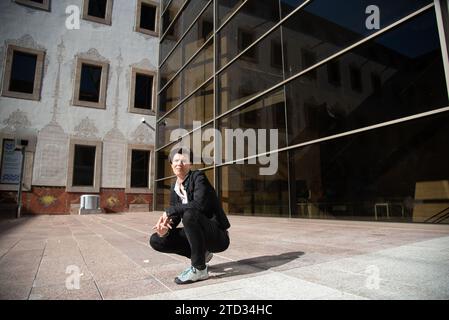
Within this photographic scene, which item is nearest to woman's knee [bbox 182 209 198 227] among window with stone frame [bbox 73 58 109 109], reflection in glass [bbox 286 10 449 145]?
reflection in glass [bbox 286 10 449 145]

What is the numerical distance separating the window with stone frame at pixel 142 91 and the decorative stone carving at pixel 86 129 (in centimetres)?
242

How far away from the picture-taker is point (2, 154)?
44.0 ft

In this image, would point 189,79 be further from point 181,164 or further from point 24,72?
point 181,164

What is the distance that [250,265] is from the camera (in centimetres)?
289

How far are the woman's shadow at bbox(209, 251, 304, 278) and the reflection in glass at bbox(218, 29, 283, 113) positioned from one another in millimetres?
6435

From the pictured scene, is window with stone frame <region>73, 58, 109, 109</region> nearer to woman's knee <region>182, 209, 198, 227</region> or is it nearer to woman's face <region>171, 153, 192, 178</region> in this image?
woman's face <region>171, 153, 192, 178</region>

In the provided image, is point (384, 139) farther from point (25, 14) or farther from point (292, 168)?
point (25, 14)

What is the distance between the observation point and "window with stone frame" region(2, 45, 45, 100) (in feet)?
46.5

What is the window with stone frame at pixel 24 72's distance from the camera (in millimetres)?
14171

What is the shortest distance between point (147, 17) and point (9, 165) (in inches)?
471

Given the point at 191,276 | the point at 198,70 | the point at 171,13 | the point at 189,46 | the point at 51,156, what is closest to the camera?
the point at 191,276

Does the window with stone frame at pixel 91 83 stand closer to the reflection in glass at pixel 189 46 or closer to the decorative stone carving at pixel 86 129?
the decorative stone carving at pixel 86 129

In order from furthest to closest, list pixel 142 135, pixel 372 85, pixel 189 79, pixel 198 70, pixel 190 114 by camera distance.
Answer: pixel 142 135 → pixel 189 79 → pixel 190 114 → pixel 198 70 → pixel 372 85

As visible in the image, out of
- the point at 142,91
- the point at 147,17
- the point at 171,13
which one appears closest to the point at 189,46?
the point at 171,13
